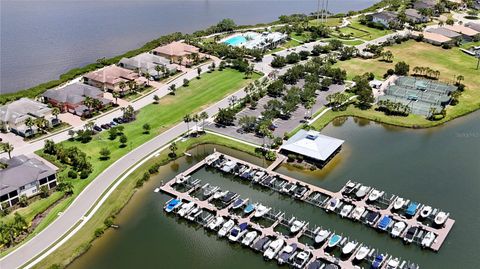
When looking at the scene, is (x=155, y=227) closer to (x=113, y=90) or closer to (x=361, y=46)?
(x=113, y=90)

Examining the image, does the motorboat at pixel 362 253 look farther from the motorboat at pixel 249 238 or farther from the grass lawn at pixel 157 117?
the grass lawn at pixel 157 117

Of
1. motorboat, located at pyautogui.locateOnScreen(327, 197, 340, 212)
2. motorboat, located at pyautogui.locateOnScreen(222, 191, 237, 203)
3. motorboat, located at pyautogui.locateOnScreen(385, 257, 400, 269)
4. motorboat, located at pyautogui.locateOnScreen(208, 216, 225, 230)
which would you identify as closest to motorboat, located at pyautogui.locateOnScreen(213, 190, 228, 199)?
motorboat, located at pyautogui.locateOnScreen(222, 191, 237, 203)

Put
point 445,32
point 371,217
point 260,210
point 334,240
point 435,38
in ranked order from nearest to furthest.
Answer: point 334,240 → point 371,217 → point 260,210 → point 435,38 → point 445,32

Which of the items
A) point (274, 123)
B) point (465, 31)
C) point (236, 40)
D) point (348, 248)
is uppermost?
point (465, 31)

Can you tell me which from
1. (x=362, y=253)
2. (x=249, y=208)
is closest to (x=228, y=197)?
(x=249, y=208)

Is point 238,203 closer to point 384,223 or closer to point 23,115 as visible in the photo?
point 384,223

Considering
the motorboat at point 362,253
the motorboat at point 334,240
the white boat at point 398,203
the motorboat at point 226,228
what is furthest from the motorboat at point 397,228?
the motorboat at point 226,228

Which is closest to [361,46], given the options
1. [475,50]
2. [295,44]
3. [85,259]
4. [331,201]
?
[295,44]
